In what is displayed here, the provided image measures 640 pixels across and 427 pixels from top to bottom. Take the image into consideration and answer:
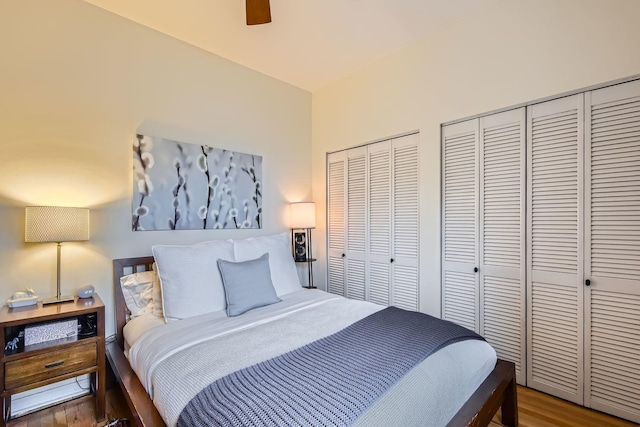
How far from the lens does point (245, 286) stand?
84.2 inches

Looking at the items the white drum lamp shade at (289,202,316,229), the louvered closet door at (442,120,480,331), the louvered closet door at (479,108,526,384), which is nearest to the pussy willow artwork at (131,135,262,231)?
the white drum lamp shade at (289,202,316,229)

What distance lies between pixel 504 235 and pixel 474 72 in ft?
4.24

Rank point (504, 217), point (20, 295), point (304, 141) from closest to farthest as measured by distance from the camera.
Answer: point (20, 295) → point (504, 217) → point (304, 141)

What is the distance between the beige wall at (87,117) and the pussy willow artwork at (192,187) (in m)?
0.09

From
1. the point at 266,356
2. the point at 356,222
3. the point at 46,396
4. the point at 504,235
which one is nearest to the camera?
the point at 266,356

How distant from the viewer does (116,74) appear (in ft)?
7.50

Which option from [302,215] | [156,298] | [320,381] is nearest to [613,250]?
[320,381]

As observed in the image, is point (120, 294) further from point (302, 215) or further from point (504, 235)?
point (504, 235)

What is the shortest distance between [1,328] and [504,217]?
3170mm

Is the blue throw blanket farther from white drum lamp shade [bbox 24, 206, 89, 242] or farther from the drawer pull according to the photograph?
white drum lamp shade [bbox 24, 206, 89, 242]

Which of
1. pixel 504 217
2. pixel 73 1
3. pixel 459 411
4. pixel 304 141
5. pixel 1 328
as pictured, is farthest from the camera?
pixel 304 141

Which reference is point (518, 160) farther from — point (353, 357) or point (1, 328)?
point (1, 328)

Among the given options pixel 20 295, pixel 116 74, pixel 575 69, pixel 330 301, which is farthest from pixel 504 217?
pixel 20 295

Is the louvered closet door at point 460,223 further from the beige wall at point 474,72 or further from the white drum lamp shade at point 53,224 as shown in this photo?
the white drum lamp shade at point 53,224
